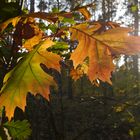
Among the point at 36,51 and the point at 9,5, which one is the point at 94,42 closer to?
the point at 36,51

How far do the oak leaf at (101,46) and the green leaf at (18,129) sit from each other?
60 cm

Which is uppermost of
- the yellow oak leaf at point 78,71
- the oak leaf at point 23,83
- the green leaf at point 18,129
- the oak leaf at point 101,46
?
the oak leaf at point 101,46

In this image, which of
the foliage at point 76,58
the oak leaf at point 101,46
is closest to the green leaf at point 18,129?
the foliage at point 76,58

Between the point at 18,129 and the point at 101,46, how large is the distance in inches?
28.6

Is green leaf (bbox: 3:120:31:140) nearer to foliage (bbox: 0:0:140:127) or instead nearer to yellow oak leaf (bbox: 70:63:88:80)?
foliage (bbox: 0:0:140:127)

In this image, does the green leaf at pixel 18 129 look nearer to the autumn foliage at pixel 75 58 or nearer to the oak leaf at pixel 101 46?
the autumn foliage at pixel 75 58

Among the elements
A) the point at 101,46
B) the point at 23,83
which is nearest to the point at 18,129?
the point at 23,83

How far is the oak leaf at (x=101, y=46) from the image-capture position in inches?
47.8

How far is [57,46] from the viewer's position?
191 centimetres

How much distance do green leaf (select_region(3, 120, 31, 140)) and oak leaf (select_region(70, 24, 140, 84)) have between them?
0.60 metres

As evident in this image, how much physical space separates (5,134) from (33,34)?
50 cm

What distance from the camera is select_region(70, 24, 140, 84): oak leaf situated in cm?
121

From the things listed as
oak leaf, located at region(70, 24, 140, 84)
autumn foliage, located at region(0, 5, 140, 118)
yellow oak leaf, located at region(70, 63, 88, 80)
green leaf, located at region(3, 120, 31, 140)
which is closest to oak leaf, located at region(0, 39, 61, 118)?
autumn foliage, located at region(0, 5, 140, 118)

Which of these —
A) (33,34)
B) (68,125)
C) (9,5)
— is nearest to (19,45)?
Answer: (33,34)
